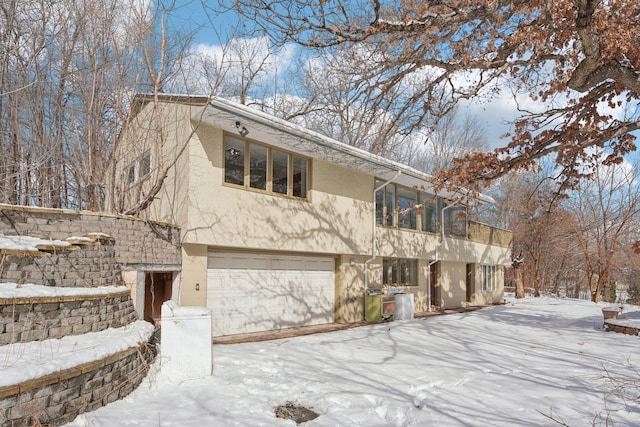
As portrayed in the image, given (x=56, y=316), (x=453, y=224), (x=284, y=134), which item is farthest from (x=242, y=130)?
(x=453, y=224)

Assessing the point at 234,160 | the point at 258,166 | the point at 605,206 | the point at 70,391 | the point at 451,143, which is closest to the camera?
the point at 70,391

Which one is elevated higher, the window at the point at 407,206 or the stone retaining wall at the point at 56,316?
the window at the point at 407,206

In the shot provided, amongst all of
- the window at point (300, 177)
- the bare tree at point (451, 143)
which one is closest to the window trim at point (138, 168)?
the window at point (300, 177)

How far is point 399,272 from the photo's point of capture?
624 inches

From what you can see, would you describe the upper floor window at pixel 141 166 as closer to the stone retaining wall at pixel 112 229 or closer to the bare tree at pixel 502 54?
the stone retaining wall at pixel 112 229

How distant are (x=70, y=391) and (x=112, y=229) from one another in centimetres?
388

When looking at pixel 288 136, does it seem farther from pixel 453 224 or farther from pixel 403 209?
pixel 453 224

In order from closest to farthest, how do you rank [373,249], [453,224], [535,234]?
[373,249] → [453,224] → [535,234]

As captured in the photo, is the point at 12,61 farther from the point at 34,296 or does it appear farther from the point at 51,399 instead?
the point at 51,399

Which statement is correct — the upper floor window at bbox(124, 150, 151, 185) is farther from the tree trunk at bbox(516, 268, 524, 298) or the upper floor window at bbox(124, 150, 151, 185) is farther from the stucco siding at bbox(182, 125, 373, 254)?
the tree trunk at bbox(516, 268, 524, 298)

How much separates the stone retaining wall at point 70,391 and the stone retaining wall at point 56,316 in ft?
2.24

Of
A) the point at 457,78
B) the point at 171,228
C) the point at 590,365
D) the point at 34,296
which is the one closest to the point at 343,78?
→ the point at 457,78

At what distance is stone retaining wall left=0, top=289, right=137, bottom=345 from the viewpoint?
14.6 ft

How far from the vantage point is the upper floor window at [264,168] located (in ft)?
32.5
